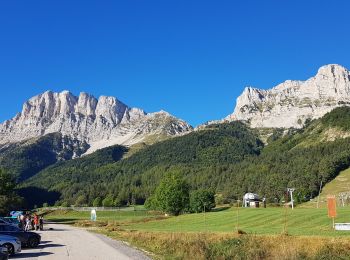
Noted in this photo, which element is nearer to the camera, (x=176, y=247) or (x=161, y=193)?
(x=176, y=247)

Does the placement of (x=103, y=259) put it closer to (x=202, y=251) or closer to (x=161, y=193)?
(x=202, y=251)

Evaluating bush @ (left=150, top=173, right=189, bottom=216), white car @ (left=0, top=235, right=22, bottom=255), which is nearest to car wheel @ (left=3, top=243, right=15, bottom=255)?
white car @ (left=0, top=235, right=22, bottom=255)

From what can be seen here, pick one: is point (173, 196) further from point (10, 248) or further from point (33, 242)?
point (10, 248)

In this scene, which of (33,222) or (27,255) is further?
(33,222)

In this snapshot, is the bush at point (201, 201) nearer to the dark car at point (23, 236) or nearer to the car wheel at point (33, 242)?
the car wheel at point (33, 242)

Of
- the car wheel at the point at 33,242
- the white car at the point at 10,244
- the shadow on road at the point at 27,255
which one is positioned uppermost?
the white car at the point at 10,244

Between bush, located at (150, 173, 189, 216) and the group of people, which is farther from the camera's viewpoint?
bush, located at (150, 173, 189, 216)

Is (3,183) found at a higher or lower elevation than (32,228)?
higher

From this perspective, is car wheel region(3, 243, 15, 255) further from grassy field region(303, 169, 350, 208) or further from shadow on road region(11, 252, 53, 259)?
grassy field region(303, 169, 350, 208)

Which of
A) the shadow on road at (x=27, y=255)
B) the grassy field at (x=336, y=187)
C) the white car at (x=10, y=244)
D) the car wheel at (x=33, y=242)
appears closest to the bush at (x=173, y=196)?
the grassy field at (x=336, y=187)

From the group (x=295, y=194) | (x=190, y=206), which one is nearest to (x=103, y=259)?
(x=190, y=206)

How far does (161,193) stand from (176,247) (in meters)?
101

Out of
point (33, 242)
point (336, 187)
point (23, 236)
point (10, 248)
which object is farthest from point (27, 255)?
point (336, 187)

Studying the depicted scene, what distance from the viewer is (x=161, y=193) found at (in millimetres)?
134125
